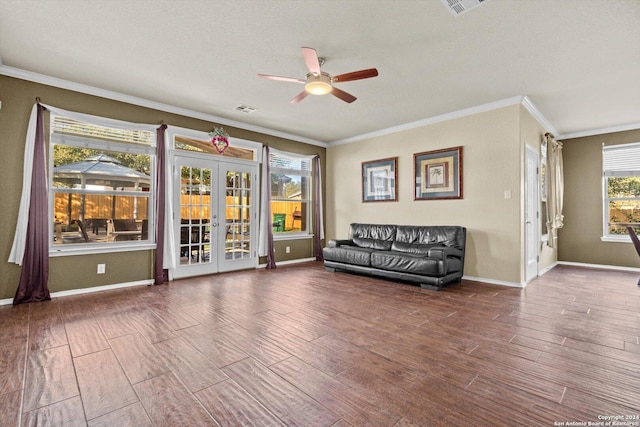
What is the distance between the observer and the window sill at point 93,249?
13.3ft

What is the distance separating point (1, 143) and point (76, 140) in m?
0.73

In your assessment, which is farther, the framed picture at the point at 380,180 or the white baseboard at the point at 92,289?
the framed picture at the point at 380,180

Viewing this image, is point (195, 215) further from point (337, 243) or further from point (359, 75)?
point (359, 75)

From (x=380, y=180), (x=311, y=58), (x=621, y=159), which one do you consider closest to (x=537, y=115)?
(x=621, y=159)

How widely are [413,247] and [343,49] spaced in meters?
3.28

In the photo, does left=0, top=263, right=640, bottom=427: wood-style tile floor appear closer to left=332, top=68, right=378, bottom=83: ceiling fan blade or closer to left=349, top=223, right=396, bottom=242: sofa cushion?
left=349, top=223, right=396, bottom=242: sofa cushion

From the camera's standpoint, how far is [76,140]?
4195 mm

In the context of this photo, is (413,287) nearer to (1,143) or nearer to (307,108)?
(307,108)

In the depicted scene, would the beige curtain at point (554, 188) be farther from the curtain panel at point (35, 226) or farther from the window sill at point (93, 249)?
the curtain panel at point (35, 226)

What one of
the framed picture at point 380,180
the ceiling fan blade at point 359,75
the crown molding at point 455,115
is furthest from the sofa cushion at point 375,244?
the ceiling fan blade at point 359,75

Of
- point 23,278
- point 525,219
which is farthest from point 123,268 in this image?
point 525,219

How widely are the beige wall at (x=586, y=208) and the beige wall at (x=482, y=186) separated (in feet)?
5.95

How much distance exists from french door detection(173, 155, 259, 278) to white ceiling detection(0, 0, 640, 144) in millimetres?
1169

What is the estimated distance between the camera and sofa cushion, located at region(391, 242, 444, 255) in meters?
5.00
